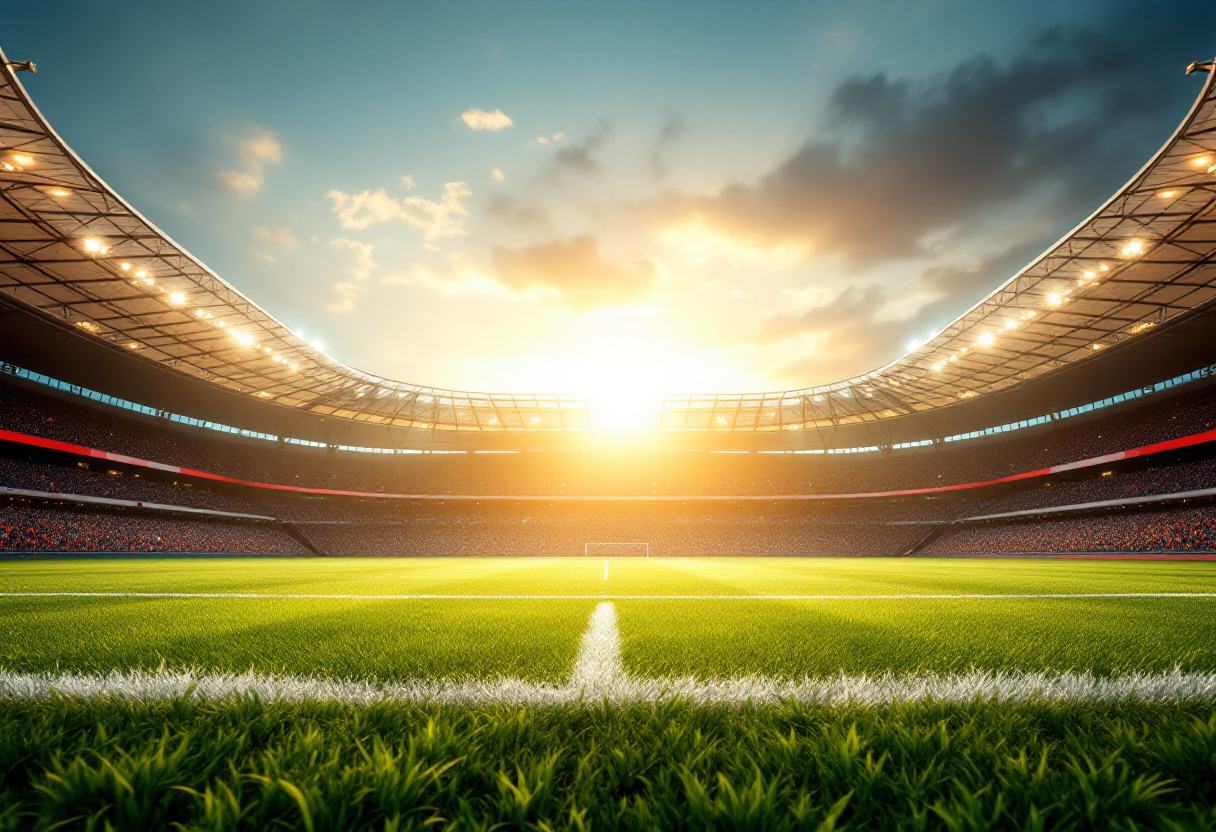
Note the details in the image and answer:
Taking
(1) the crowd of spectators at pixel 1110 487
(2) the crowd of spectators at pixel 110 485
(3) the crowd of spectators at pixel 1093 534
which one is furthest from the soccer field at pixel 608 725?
(1) the crowd of spectators at pixel 1110 487

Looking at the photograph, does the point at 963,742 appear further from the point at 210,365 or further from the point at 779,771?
the point at 210,365

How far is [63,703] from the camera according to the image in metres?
1.86

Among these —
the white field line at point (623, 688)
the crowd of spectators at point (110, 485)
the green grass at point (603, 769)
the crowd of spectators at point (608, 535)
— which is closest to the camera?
the green grass at point (603, 769)

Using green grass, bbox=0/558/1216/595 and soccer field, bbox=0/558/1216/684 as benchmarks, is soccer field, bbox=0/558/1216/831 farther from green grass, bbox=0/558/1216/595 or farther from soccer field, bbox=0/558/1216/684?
green grass, bbox=0/558/1216/595

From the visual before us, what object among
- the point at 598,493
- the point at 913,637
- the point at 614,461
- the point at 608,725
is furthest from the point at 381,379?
the point at 608,725

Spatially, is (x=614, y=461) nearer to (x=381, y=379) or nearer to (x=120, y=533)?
(x=381, y=379)

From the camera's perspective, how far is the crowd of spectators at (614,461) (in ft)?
96.2

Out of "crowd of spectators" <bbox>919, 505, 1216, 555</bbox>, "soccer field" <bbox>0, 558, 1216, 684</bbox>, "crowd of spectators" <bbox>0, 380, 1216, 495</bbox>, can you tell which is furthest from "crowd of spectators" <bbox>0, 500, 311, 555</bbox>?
"crowd of spectators" <bbox>919, 505, 1216, 555</bbox>

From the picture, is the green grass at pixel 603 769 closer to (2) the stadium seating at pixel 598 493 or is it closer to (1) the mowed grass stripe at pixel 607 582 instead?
(1) the mowed grass stripe at pixel 607 582

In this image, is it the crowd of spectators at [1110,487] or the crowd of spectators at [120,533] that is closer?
the crowd of spectators at [120,533]

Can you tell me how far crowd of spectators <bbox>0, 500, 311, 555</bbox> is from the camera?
74.5 ft

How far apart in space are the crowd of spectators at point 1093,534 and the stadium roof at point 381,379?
9.07m

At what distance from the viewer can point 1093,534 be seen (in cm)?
2769

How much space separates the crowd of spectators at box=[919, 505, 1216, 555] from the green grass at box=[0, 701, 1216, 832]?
102 ft
